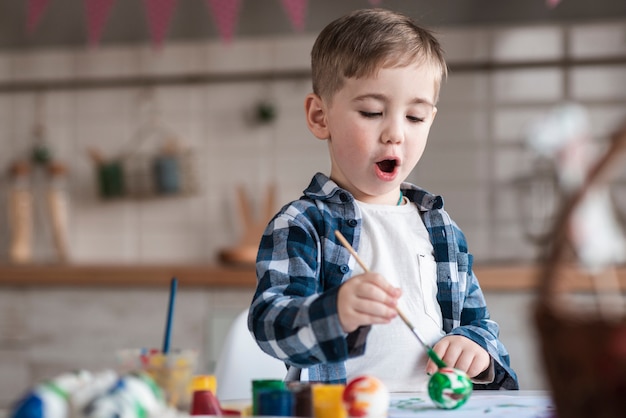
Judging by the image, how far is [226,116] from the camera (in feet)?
11.6

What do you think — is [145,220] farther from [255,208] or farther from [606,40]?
[606,40]

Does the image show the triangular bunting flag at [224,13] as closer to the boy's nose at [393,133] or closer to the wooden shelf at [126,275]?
the wooden shelf at [126,275]

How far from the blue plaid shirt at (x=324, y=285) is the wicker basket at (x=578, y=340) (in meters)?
0.38

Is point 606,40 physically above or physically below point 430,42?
above

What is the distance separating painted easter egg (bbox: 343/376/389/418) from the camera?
0.77 m

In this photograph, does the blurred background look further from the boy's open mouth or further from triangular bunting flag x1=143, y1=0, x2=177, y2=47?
the boy's open mouth

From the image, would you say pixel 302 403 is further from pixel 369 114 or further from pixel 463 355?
pixel 369 114

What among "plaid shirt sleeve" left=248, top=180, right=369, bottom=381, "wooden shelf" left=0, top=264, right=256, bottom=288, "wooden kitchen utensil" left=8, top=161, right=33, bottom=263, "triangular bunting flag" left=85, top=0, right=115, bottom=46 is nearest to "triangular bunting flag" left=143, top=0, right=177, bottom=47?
"triangular bunting flag" left=85, top=0, right=115, bottom=46

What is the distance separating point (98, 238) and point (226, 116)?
2.53ft

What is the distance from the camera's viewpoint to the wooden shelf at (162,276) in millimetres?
2689

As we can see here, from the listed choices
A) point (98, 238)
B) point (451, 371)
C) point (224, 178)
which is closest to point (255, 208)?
point (224, 178)

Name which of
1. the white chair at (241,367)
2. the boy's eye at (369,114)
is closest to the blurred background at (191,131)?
the white chair at (241,367)

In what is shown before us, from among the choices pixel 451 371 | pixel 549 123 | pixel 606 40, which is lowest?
pixel 451 371

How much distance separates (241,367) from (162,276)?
5.56 feet
